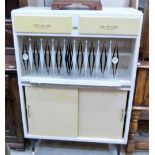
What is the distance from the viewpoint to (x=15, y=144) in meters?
1.95

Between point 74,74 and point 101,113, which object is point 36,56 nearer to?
point 74,74

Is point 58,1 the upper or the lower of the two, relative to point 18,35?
upper

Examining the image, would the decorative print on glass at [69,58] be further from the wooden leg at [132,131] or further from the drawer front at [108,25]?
the wooden leg at [132,131]

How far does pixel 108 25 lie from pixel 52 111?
797 mm

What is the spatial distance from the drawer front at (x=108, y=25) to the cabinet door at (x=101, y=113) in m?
0.45

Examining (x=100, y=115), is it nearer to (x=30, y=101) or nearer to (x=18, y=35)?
(x=30, y=101)

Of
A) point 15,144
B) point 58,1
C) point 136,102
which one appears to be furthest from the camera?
point 15,144

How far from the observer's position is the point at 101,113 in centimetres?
176

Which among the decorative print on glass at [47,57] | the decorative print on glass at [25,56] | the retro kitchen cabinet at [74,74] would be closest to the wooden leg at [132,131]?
the retro kitchen cabinet at [74,74]

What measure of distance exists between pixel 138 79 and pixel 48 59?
0.72 metres

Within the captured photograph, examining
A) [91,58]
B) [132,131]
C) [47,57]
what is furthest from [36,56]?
[132,131]
